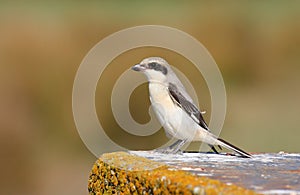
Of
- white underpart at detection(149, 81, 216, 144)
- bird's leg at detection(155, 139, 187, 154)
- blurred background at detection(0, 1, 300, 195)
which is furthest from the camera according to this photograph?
blurred background at detection(0, 1, 300, 195)

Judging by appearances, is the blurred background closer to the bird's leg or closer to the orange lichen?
the bird's leg

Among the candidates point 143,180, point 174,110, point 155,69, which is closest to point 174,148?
point 174,110

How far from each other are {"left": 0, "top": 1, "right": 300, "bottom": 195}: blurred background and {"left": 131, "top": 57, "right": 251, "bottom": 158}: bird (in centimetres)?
559

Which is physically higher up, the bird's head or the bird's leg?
the bird's head

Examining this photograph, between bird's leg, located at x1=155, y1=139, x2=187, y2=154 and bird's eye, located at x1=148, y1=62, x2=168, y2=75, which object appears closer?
bird's leg, located at x1=155, y1=139, x2=187, y2=154

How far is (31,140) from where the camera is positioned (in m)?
12.9

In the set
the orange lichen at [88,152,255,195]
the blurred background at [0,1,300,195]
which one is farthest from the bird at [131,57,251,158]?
the blurred background at [0,1,300,195]

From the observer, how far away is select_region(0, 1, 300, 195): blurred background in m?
12.5

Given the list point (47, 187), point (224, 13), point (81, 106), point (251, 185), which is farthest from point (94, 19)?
point (251, 185)

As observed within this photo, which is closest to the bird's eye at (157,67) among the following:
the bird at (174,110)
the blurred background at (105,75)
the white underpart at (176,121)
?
the bird at (174,110)

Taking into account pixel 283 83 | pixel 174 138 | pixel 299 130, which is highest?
pixel 283 83

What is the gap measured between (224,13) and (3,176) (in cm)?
710

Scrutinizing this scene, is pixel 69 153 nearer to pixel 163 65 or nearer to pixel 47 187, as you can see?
pixel 47 187

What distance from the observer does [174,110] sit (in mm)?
5840
